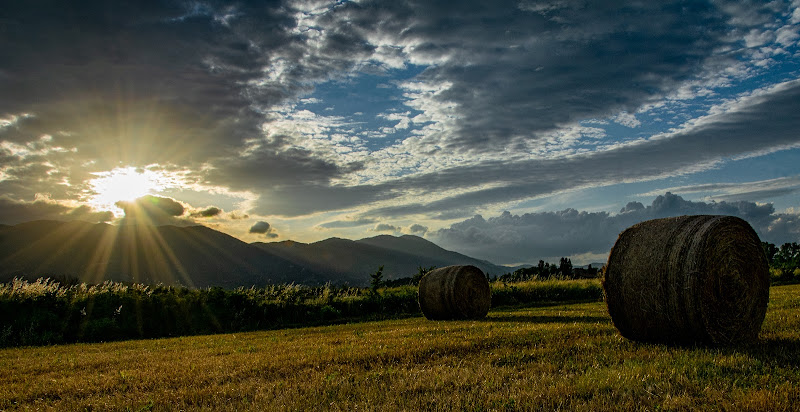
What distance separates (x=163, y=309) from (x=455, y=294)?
13011 millimetres

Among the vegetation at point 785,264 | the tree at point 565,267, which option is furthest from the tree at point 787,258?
the tree at point 565,267

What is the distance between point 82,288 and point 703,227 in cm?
2426

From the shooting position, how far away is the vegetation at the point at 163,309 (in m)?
19.2

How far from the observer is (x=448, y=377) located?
276 inches

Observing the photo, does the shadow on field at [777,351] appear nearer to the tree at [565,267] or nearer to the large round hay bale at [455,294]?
the large round hay bale at [455,294]

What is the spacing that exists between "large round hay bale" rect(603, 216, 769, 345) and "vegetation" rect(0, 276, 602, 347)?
15886 mm

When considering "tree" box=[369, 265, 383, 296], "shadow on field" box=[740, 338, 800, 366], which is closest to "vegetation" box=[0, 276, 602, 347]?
"tree" box=[369, 265, 383, 296]

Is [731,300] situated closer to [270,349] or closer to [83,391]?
[270,349]

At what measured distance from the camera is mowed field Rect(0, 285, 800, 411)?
5.82 meters

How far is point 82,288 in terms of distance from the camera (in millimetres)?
22156

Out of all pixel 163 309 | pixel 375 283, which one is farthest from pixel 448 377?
pixel 375 283

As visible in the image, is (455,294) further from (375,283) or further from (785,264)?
(785,264)

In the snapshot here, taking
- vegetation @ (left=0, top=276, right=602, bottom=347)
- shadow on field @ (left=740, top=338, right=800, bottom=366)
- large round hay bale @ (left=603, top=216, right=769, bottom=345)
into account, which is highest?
large round hay bale @ (left=603, top=216, right=769, bottom=345)

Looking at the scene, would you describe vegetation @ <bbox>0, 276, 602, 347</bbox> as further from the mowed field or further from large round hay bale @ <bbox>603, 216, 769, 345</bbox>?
large round hay bale @ <bbox>603, 216, 769, 345</bbox>
